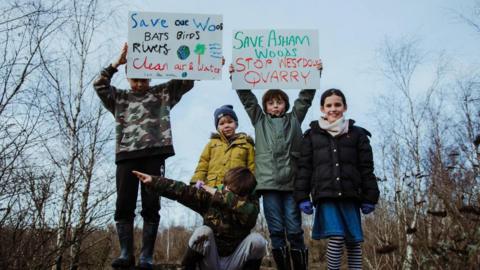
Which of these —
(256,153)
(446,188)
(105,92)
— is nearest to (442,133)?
(446,188)

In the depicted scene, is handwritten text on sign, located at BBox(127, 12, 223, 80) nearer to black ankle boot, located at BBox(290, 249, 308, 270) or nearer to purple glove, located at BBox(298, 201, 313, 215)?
purple glove, located at BBox(298, 201, 313, 215)

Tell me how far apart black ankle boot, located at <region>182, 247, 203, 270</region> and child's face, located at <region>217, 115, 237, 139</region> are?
4.64 feet

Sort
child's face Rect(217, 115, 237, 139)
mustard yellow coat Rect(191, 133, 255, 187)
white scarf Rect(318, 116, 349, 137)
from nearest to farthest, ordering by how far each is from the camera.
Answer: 1. white scarf Rect(318, 116, 349, 137)
2. mustard yellow coat Rect(191, 133, 255, 187)
3. child's face Rect(217, 115, 237, 139)

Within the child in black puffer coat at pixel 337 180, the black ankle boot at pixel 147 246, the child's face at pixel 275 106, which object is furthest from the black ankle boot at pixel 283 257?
the child's face at pixel 275 106

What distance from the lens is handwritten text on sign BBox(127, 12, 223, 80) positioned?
4.74 meters

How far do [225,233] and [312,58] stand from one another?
2247 mm

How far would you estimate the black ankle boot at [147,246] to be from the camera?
4.22 metres

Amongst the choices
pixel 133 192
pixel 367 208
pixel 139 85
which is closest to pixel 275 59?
pixel 139 85

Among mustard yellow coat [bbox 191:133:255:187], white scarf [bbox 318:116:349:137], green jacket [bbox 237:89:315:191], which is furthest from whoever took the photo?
mustard yellow coat [bbox 191:133:255:187]

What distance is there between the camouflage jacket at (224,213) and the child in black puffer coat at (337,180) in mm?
512

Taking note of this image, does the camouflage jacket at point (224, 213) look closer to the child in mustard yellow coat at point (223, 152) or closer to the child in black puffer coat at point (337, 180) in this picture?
the child in black puffer coat at point (337, 180)

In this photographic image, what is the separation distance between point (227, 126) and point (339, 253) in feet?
5.62

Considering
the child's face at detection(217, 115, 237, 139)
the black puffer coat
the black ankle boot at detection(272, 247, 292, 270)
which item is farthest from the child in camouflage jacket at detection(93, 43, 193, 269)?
the black puffer coat

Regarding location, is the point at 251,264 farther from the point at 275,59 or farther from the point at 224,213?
the point at 275,59
